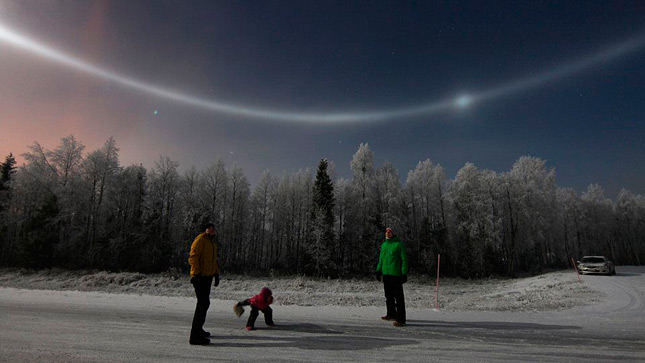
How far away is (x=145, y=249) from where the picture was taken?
121 ft

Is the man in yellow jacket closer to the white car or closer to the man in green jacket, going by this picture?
the man in green jacket

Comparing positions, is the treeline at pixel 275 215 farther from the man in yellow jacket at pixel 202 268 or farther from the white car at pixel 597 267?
the man in yellow jacket at pixel 202 268

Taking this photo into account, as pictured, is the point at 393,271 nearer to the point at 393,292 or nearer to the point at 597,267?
the point at 393,292

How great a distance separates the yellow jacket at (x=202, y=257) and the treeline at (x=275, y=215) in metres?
30.9

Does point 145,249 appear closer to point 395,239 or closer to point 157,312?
point 157,312

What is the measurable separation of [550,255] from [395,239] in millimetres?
65731

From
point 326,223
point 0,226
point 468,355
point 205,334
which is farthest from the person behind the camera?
point 326,223

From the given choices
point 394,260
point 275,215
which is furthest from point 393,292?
point 275,215

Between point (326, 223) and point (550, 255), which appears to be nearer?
point (326, 223)

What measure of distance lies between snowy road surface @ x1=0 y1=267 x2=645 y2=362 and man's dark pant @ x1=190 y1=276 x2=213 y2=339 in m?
0.29

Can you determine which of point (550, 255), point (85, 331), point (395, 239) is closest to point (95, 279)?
point (85, 331)

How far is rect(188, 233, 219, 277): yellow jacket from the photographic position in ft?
19.0

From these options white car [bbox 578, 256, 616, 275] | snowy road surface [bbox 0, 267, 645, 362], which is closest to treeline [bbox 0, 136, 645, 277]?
white car [bbox 578, 256, 616, 275]

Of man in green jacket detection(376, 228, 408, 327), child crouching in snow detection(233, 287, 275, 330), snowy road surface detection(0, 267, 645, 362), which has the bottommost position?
snowy road surface detection(0, 267, 645, 362)
